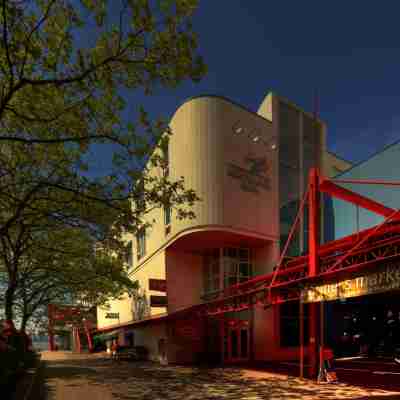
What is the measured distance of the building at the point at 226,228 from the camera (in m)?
21.5

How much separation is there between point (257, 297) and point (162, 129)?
987 centimetres

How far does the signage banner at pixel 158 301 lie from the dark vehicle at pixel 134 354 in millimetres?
6643

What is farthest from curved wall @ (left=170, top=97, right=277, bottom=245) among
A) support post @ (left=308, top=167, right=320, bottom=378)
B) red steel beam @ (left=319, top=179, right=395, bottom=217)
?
red steel beam @ (left=319, top=179, right=395, bottom=217)

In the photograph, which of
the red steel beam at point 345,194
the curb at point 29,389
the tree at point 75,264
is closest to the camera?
the curb at point 29,389

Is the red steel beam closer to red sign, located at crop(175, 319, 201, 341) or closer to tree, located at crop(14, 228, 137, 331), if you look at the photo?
tree, located at crop(14, 228, 137, 331)

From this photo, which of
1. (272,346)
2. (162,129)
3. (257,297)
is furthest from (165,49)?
(272,346)

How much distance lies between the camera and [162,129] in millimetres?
10078

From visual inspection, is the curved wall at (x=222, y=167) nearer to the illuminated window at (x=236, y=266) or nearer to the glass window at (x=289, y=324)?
the illuminated window at (x=236, y=266)

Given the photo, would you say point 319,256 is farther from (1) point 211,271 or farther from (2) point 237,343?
(1) point 211,271

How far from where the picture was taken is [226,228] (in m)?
21.0

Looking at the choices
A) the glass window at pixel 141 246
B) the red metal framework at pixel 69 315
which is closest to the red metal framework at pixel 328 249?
the glass window at pixel 141 246

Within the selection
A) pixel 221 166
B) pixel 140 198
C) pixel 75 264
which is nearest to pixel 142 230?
pixel 140 198

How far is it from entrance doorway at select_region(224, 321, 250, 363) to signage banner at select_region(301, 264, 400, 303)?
31.5 ft

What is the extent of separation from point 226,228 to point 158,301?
649 centimetres
